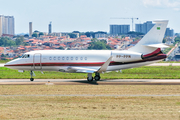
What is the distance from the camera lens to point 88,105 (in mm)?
24500

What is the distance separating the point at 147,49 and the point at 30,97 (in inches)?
713

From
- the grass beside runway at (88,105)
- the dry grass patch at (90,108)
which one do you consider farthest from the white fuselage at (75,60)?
the dry grass patch at (90,108)

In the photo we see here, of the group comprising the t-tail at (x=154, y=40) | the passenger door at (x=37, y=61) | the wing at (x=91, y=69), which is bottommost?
the wing at (x=91, y=69)

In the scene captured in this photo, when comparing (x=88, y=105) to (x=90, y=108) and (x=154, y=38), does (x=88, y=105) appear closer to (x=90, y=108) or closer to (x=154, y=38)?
(x=90, y=108)

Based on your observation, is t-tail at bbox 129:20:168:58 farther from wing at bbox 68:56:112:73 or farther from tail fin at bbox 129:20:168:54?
wing at bbox 68:56:112:73

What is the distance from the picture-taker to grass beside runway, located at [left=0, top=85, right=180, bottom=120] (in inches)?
816

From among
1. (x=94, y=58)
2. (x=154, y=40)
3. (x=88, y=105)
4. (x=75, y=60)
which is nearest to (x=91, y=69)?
(x=94, y=58)

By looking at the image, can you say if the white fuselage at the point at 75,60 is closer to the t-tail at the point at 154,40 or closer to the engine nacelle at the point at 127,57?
the engine nacelle at the point at 127,57

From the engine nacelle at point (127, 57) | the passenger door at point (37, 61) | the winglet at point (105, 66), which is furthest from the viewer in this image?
the passenger door at point (37, 61)

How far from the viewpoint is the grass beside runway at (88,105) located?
20719mm

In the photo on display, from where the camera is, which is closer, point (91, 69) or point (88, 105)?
point (88, 105)

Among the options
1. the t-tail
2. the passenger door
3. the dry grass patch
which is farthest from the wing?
the dry grass patch

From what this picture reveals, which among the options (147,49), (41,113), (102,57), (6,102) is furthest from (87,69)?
(41,113)

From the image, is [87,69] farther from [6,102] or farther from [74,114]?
[74,114]
